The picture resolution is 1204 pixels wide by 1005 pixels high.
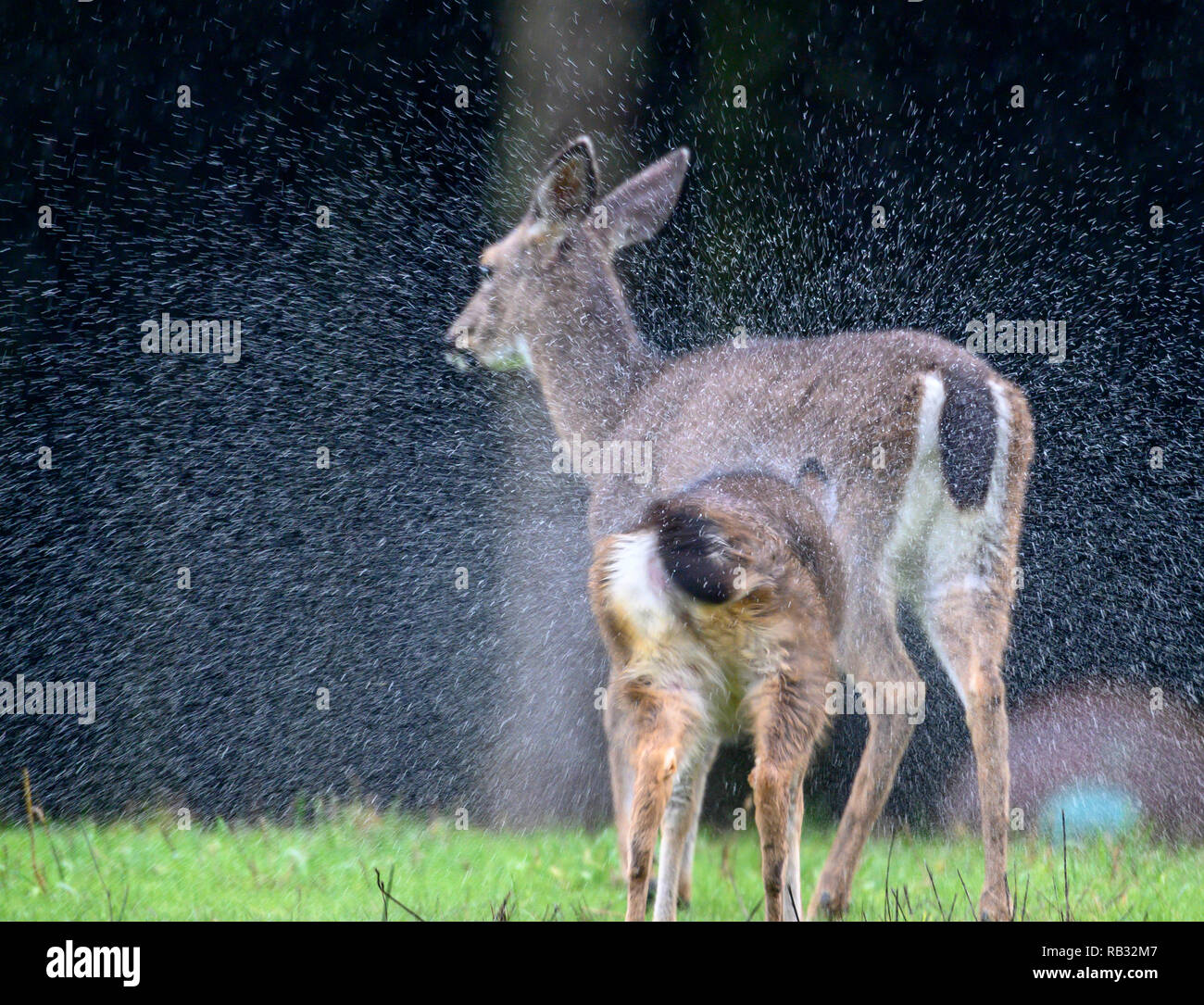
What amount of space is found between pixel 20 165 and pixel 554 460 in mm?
2982

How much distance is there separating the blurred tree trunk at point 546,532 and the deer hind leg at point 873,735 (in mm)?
1695

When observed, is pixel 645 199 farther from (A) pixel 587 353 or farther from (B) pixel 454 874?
(B) pixel 454 874

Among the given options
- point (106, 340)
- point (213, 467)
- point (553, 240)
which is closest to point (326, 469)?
point (213, 467)

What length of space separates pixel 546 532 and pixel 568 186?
5.71 feet

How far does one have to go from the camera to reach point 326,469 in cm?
618

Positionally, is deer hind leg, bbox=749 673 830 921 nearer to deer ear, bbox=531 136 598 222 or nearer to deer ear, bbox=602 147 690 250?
deer ear, bbox=531 136 598 222

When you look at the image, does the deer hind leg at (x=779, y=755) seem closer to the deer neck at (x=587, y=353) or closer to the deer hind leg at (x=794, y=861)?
the deer hind leg at (x=794, y=861)

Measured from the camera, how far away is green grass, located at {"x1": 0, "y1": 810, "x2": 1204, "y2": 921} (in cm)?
386

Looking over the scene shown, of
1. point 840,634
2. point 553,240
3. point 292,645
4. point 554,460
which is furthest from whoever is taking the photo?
A: point 292,645

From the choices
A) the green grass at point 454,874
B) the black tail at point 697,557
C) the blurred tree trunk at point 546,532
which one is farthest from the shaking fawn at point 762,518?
the blurred tree trunk at point 546,532

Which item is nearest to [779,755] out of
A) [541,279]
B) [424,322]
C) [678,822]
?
[678,822]

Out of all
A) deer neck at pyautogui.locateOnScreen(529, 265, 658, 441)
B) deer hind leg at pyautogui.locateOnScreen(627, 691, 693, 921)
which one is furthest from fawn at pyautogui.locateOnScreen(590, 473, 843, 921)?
deer neck at pyautogui.locateOnScreen(529, 265, 658, 441)

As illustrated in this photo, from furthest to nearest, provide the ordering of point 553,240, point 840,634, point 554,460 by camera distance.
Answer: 1. point 554,460
2. point 553,240
3. point 840,634

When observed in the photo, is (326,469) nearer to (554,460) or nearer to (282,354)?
(282,354)
